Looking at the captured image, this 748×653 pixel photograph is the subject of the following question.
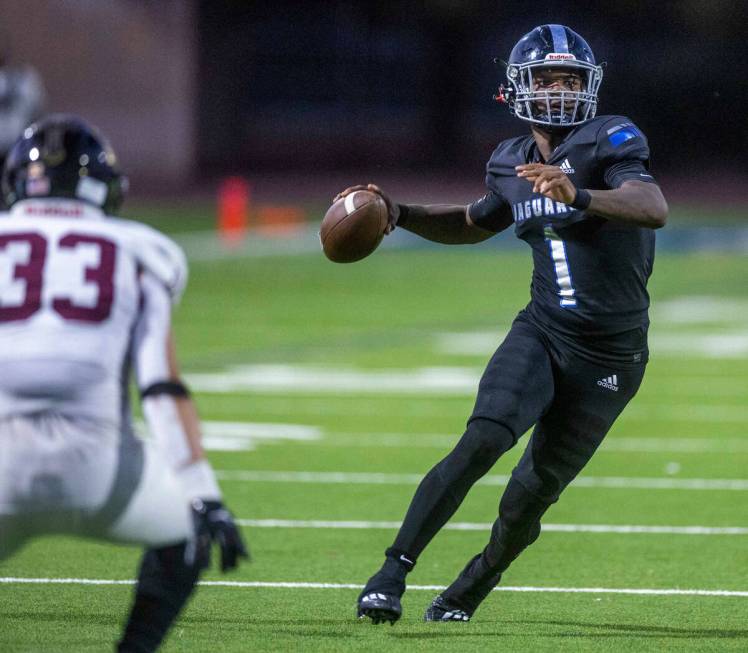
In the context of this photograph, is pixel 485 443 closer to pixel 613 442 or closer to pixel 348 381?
pixel 613 442

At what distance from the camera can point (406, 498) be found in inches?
298

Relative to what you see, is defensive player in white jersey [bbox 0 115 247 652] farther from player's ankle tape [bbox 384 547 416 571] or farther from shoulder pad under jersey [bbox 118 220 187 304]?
player's ankle tape [bbox 384 547 416 571]

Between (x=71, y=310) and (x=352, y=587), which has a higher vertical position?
(x=71, y=310)

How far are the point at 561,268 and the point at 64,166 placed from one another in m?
1.92

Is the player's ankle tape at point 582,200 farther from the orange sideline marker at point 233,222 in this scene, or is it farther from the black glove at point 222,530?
the orange sideline marker at point 233,222

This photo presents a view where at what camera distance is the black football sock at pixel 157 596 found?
378 cm

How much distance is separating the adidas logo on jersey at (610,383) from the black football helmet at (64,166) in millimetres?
1883

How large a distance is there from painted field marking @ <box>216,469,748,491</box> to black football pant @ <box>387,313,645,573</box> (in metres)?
2.76

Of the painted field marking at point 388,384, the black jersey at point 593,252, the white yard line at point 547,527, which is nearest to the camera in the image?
the black jersey at point 593,252

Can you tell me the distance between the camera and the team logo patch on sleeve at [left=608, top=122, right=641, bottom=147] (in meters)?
5.04

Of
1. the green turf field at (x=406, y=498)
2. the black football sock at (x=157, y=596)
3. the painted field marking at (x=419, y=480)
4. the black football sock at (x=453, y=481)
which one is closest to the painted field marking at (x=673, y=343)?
the green turf field at (x=406, y=498)

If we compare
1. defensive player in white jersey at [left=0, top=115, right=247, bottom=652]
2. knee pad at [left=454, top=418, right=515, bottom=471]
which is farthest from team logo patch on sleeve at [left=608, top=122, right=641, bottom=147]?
defensive player in white jersey at [left=0, top=115, right=247, bottom=652]

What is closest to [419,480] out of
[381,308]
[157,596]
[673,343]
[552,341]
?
[552,341]

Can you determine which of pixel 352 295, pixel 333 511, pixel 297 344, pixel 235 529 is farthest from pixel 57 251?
pixel 352 295
